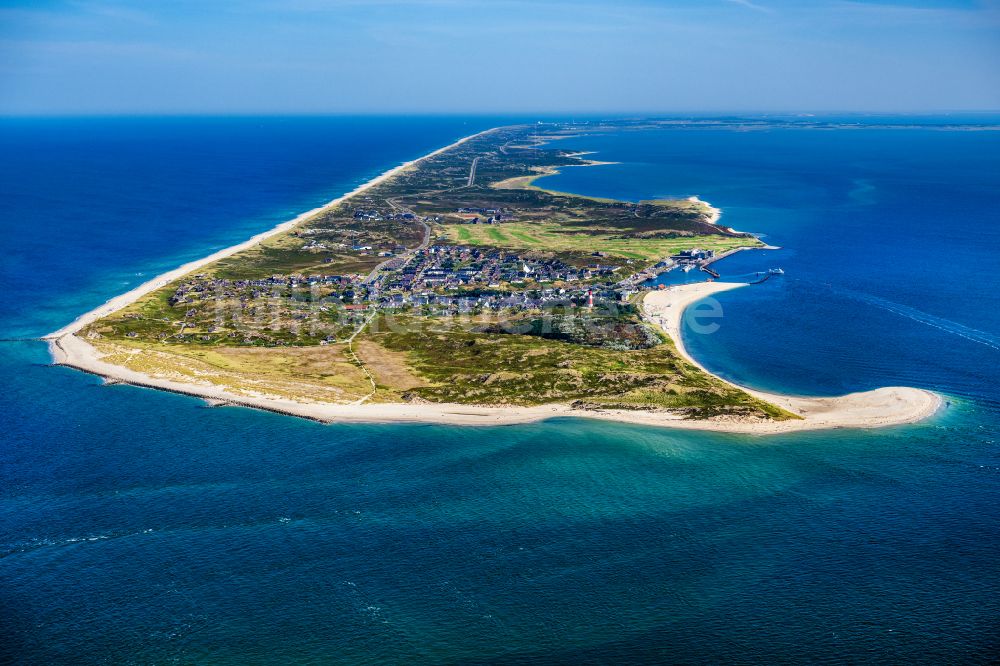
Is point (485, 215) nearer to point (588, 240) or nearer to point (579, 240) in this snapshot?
point (579, 240)

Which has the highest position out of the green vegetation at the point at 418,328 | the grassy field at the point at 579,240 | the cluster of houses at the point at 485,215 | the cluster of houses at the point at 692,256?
the cluster of houses at the point at 485,215

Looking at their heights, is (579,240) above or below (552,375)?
above

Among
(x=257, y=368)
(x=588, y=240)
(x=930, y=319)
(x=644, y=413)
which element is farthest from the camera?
(x=588, y=240)

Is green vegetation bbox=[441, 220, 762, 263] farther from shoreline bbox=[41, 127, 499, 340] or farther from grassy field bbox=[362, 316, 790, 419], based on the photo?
grassy field bbox=[362, 316, 790, 419]

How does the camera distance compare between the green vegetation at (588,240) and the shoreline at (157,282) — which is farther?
the green vegetation at (588,240)

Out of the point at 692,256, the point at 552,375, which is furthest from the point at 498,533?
the point at 692,256

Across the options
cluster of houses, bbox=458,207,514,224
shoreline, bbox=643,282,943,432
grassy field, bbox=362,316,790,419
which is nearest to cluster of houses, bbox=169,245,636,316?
grassy field, bbox=362,316,790,419

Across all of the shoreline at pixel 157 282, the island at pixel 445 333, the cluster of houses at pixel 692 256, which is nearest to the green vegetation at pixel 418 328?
the island at pixel 445 333

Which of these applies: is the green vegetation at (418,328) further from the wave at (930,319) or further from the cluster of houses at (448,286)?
the wave at (930,319)
